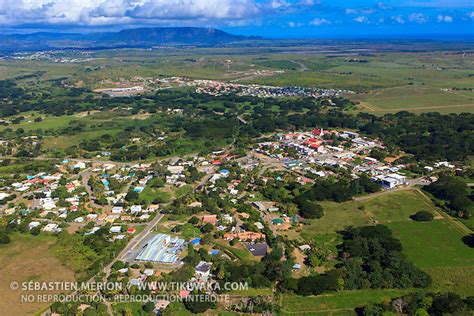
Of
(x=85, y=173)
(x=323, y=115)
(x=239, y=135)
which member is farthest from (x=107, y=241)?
(x=323, y=115)

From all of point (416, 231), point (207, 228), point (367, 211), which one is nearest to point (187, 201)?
point (207, 228)

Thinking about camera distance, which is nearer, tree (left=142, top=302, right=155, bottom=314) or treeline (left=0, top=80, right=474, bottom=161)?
tree (left=142, top=302, right=155, bottom=314)

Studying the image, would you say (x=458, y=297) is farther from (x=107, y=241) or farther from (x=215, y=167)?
(x=215, y=167)

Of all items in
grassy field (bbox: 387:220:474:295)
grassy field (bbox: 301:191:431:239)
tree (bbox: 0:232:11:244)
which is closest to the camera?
grassy field (bbox: 387:220:474:295)

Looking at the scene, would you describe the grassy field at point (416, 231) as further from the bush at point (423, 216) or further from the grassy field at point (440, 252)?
the bush at point (423, 216)

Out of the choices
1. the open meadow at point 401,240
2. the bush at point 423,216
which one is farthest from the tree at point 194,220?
the bush at point 423,216

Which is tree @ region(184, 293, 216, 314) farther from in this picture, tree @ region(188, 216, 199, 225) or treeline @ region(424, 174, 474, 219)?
treeline @ region(424, 174, 474, 219)

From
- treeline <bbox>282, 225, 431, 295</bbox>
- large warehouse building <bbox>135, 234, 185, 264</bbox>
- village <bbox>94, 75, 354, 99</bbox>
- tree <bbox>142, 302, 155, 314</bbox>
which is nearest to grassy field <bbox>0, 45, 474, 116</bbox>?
village <bbox>94, 75, 354, 99</bbox>

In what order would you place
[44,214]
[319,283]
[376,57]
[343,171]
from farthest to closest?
[376,57], [343,171], [44,214], [319,283]
